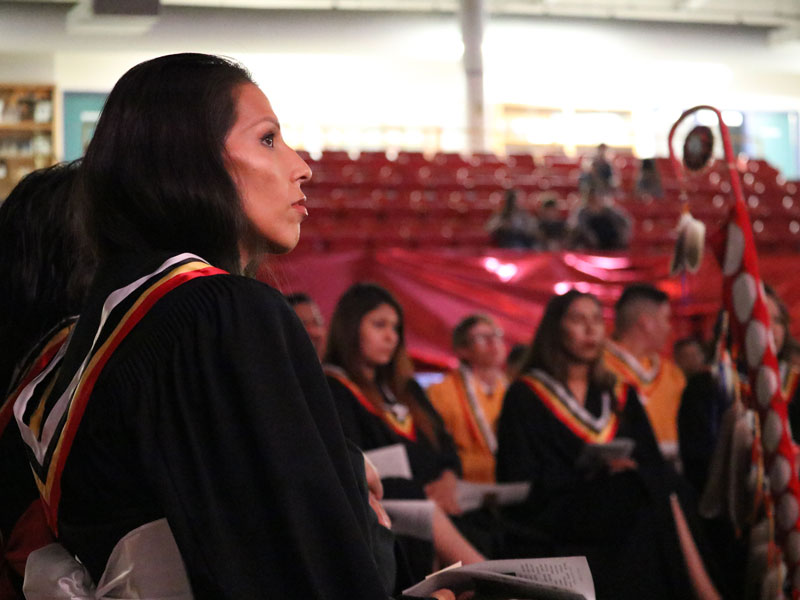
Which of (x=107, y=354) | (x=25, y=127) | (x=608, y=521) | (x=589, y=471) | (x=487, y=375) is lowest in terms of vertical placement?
(x=608, y=521)

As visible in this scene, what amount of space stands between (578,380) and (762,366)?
1.06m

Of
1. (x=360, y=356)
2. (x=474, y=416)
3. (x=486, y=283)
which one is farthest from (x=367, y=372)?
(x=486, y=283)

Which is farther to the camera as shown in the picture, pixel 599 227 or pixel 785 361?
pixel 599 227

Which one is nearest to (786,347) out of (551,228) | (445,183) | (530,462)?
(530,462)

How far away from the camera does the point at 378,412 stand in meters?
3.08

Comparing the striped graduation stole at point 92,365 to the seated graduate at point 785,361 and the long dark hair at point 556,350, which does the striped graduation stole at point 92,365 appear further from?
the seated graduate at point 785,361

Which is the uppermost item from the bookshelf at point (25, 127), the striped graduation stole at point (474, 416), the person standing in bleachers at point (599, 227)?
the bookshelf at point (25, 127)

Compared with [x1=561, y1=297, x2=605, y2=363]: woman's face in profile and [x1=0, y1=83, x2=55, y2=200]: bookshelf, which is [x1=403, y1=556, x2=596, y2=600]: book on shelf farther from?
[x1=0, y1=83, x2=55, y2=200]: bookshelf

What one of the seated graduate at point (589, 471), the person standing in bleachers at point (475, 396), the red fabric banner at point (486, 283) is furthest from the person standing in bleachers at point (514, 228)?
the seated graduate at point (589, 471)

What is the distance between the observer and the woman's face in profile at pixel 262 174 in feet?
3.49

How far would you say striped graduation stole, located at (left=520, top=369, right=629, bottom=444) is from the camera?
3.24 meters

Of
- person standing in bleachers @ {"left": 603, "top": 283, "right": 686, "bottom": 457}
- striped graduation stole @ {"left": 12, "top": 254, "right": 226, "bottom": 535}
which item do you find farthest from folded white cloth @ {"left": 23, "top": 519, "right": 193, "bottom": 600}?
person standing in bleachers @ {"left": 603, "top": 283, "right": 686, "bottom": 457}

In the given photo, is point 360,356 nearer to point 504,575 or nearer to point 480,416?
point 480,416

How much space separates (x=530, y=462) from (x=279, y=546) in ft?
7.77
